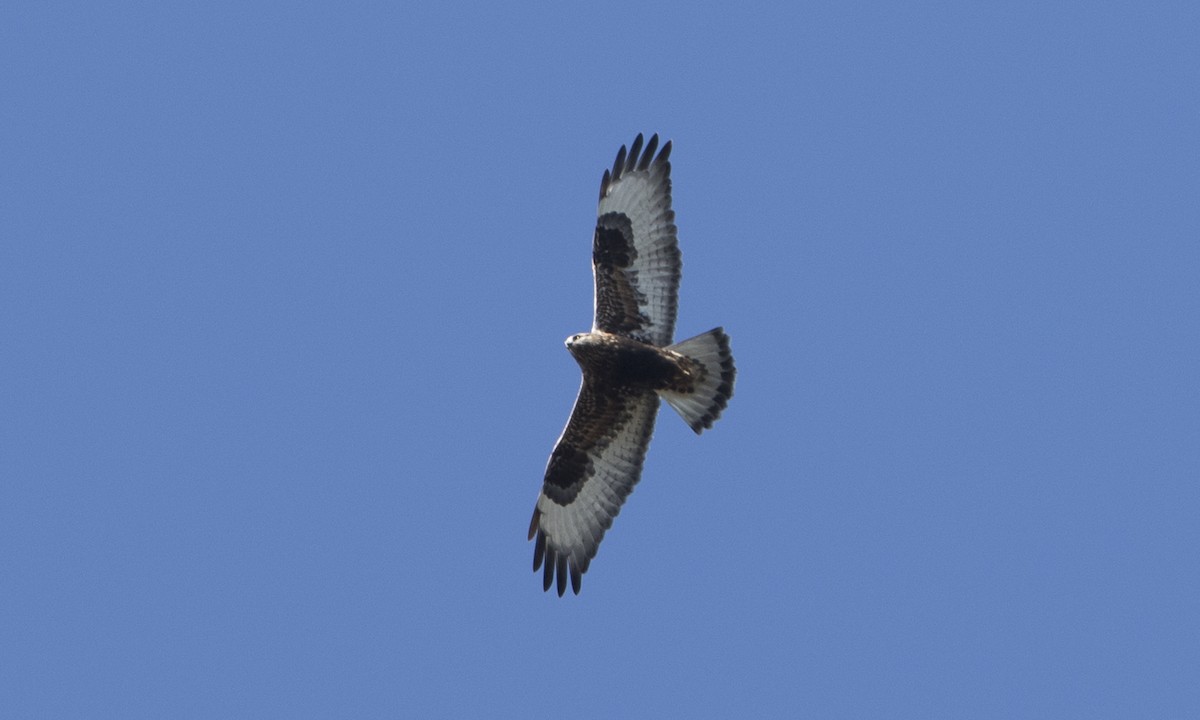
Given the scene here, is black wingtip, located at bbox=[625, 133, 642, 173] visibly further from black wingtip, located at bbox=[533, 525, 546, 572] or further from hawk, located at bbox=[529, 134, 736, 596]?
black wingtip, located at bbox=[533, 525, 546, 572]

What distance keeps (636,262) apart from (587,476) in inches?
71.3

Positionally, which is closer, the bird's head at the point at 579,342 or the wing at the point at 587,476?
the bird's head at the point at 579,342

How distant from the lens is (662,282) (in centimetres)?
1440

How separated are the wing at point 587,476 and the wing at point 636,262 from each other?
1.93 feet

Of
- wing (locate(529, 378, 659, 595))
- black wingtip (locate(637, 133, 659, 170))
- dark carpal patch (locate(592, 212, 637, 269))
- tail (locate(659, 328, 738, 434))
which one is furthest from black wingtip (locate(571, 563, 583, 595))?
black wingtip (locate(637, 133, 659, 170))

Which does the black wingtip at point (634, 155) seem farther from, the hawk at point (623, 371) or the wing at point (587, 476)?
the wing at point (587, 476)

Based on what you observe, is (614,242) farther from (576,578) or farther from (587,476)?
(576,578)

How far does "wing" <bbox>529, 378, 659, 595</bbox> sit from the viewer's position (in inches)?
576

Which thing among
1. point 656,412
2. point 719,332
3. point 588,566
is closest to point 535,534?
point 588,566

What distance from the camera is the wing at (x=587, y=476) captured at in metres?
14.6

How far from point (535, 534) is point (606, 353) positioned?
1.83 meters

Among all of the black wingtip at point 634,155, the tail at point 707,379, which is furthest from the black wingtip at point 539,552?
the black wingtip at point 634,155

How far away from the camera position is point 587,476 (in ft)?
48.6

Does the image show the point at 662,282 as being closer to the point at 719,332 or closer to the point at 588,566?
the point at 719,332
